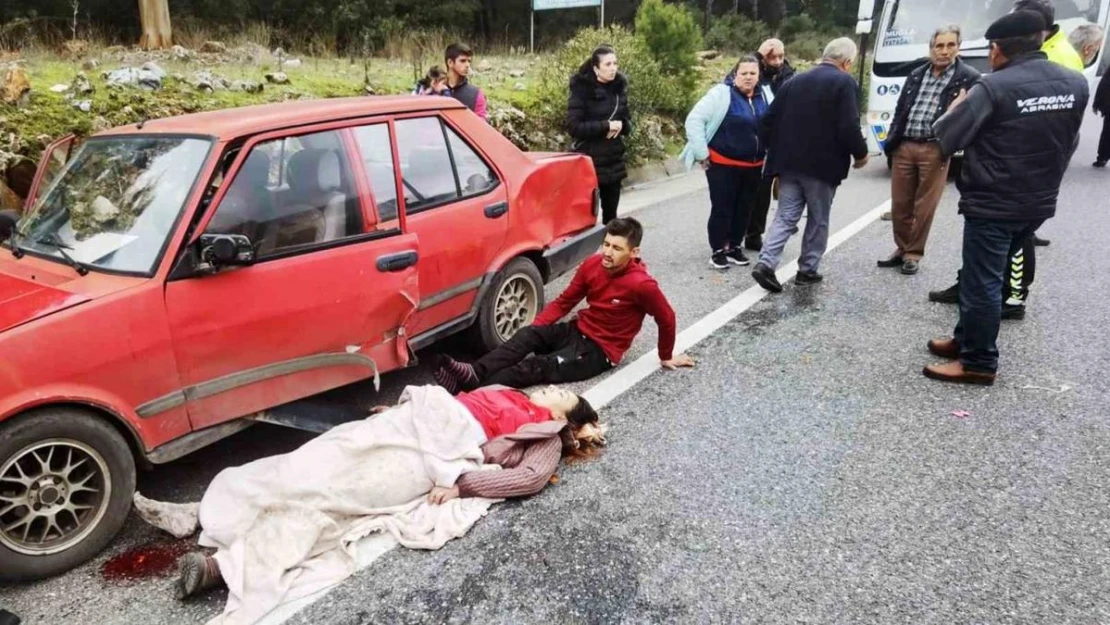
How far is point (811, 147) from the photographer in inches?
220

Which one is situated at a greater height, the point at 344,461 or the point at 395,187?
the point at 395,187

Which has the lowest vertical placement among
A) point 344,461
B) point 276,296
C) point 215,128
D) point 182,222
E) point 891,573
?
point 891,573

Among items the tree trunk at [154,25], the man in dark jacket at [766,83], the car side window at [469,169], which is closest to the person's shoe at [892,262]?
the man in dark jacket at [766,83]

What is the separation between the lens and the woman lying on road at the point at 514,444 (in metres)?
2.98

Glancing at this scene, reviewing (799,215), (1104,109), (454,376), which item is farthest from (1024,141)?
(1104,109)

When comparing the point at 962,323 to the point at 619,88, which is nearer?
the point at 962,323

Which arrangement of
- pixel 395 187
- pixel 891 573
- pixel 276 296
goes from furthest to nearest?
pixel 395 187
pixel 276 296
pixel 891 573

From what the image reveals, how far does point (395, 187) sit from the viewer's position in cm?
375

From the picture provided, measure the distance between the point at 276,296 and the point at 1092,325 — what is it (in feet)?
16.8

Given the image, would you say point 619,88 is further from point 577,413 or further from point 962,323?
point 577,413

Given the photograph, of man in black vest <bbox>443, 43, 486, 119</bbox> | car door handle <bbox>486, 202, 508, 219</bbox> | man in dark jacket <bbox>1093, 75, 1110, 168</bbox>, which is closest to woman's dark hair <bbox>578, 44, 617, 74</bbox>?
man in black vest <bbox>443, 43, 486, 119</bbox>

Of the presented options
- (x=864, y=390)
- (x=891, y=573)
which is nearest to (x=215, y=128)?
(x=891, y=573)

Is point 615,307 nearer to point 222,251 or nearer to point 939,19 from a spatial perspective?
point 222,251

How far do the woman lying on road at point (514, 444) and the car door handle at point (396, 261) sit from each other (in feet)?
2.10
